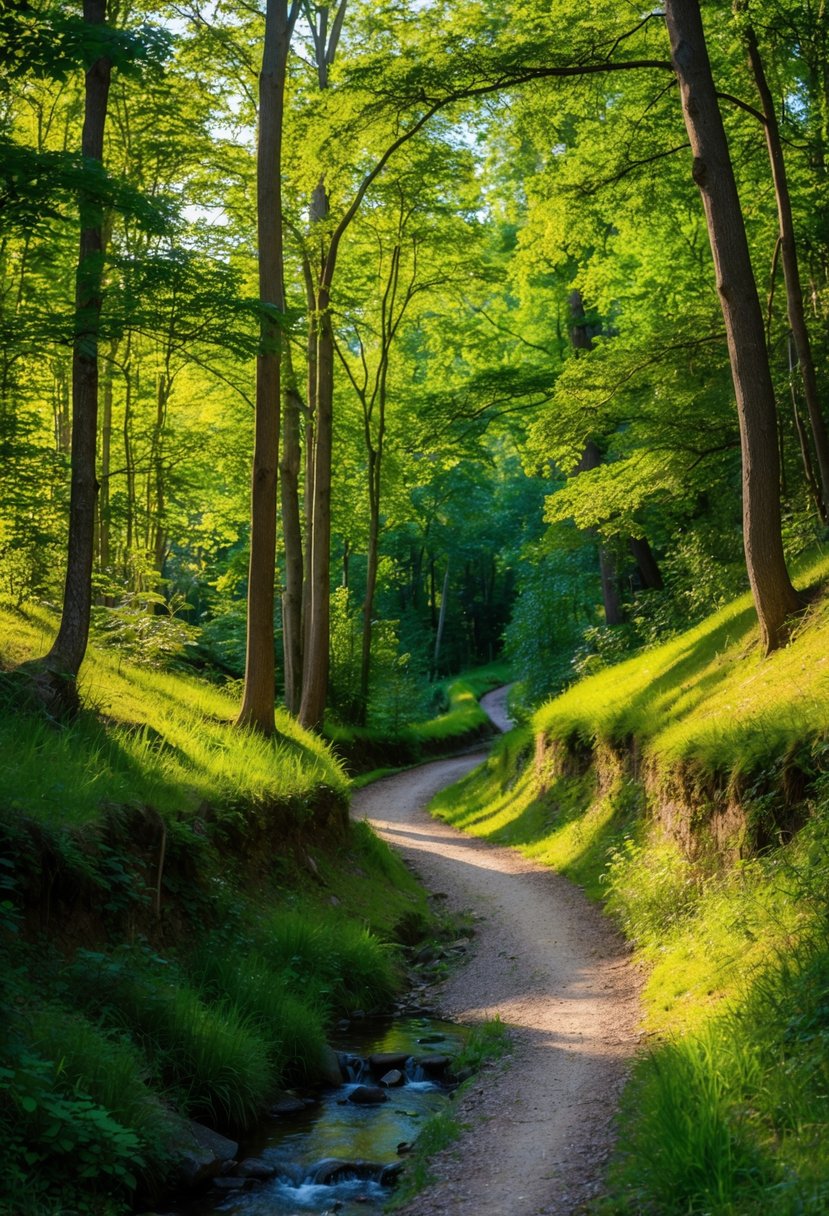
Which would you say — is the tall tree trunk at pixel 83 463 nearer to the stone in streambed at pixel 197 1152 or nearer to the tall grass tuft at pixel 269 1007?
the tall grass tuft at pixel 269 1007

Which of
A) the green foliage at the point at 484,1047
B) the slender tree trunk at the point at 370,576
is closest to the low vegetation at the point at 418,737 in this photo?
the slender tree trunk at the point at 370,576

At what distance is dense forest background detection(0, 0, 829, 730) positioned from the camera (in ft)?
35.0

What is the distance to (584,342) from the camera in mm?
24844

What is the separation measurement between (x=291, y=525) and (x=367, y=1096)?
49.7 feet

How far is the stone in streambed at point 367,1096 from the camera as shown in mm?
7480

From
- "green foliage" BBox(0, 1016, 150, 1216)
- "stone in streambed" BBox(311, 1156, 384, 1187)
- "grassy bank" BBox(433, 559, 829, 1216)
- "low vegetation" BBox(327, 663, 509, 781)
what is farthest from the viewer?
"low vegetation" BBox(327, 663, 509, 781)

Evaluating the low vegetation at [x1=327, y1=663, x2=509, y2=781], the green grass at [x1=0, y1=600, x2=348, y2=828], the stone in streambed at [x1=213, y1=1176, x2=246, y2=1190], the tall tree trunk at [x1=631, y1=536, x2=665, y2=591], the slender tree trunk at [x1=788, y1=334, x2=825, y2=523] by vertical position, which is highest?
the slender tree trunk at [x1=788, y1=334, x2=825, y2=523]

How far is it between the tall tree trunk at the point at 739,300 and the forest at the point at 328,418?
0.13ft

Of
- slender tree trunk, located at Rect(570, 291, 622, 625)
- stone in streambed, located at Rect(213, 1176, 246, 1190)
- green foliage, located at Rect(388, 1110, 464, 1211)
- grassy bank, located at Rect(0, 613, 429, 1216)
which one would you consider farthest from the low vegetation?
stone in streambed, located at Rect(213, 1176, 246, 1190)

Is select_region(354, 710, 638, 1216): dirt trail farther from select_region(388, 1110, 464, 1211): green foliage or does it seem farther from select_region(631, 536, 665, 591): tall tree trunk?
select_region(631, 536, 665, 591): tall tree trunk

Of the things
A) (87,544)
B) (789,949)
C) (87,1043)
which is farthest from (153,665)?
(789,949)

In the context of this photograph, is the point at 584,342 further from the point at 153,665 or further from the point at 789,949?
the point at 789,949

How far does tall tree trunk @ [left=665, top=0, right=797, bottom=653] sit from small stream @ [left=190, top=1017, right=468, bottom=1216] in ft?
19.7

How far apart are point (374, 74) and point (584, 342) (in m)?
13.4
